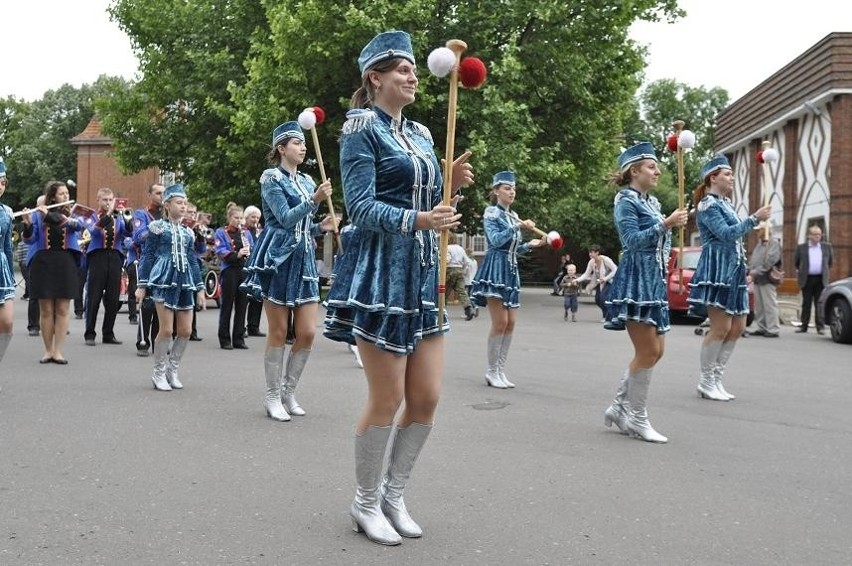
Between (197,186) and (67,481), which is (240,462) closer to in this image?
(67,481)

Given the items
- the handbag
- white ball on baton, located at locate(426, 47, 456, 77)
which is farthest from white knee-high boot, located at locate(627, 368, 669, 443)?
the handbag

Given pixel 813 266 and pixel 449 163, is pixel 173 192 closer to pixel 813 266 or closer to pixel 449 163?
pixel 449 163

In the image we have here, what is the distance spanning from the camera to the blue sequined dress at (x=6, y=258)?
25.5 ft

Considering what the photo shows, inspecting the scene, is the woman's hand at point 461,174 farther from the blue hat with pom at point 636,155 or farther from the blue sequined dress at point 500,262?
the blue sequined dress at point 500,262

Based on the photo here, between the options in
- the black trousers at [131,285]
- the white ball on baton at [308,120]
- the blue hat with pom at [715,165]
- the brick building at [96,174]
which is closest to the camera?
the white ball on baton at [308,120]

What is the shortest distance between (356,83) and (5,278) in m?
17.4

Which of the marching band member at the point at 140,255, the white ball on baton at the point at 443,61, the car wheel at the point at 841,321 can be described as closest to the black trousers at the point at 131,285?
the marching band member at the point at 140,255

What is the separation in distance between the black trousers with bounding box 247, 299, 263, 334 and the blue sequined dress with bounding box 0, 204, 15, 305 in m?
5.86

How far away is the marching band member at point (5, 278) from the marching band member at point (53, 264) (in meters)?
1.91

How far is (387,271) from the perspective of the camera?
3877 millimetres

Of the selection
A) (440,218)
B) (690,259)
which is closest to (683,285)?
(690,259)

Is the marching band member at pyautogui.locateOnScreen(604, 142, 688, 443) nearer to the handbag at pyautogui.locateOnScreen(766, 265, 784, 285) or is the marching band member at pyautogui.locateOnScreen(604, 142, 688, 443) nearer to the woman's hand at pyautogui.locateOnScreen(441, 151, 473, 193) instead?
the woman's hand at pyautogui.locateOnScreen(441, 151, 473, 193)

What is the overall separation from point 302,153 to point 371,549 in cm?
381

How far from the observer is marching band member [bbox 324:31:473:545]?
3.81 metres
